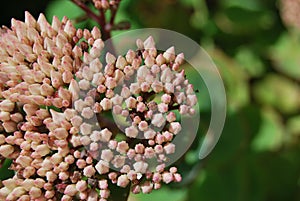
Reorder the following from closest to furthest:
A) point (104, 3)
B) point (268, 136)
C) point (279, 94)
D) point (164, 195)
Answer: point (104, 3), point (164, 195), point (268, 136), point (279, 94)

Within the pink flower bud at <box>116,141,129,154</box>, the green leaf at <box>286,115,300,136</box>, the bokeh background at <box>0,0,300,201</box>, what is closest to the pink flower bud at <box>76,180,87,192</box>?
the pink flower bud at <box>116,141,129,154</box>

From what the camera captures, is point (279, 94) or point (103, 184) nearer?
point (103, 184)

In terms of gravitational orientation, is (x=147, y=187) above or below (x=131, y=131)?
below

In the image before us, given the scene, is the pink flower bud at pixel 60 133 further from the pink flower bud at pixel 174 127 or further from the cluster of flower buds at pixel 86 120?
the pink flower bud at pixel 174 127

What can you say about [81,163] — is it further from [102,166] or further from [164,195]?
[164,195]

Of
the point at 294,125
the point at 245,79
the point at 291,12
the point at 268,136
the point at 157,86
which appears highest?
the point at 157,86

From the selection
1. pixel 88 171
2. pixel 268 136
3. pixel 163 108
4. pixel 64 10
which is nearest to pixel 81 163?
pixel 88 171

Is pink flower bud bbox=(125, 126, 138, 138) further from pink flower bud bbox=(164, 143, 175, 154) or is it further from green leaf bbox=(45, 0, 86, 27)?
green leaf bbox=(45, 0, 86, 27)
